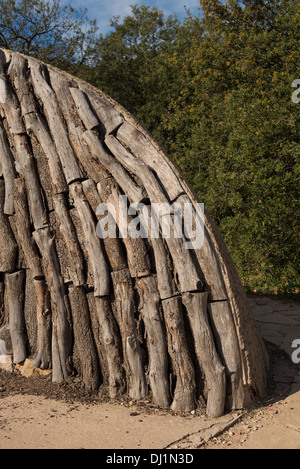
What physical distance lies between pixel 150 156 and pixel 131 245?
2.48 ft

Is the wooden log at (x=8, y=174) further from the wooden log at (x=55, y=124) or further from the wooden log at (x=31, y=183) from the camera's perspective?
the wooden log at (x=55, y=124)

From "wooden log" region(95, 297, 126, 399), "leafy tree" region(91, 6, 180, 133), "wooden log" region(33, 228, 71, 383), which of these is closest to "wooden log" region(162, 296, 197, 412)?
"wooden log" region(95, 297, 126, 399)

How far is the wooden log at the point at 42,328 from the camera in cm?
429

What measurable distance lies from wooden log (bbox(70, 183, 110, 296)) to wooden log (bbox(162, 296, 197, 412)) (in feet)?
1.77

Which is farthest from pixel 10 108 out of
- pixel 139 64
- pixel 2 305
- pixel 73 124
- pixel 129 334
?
pixel 139 64

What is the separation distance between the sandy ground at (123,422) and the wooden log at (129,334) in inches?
5.9

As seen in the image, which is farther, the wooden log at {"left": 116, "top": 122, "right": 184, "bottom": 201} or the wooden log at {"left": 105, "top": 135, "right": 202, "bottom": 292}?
the wooden log at {"left": 116, "top": 122, "right": 184, "bottom": 201}

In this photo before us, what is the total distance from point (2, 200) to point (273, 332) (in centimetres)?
340

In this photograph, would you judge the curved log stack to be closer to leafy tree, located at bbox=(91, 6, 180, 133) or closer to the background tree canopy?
the background tree canopy

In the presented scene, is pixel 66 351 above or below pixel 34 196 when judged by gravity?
below

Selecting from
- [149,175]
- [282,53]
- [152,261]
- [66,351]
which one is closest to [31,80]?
[149,175]

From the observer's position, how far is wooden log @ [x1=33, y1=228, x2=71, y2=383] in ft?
13.8

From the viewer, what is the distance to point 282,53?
9.25 m
